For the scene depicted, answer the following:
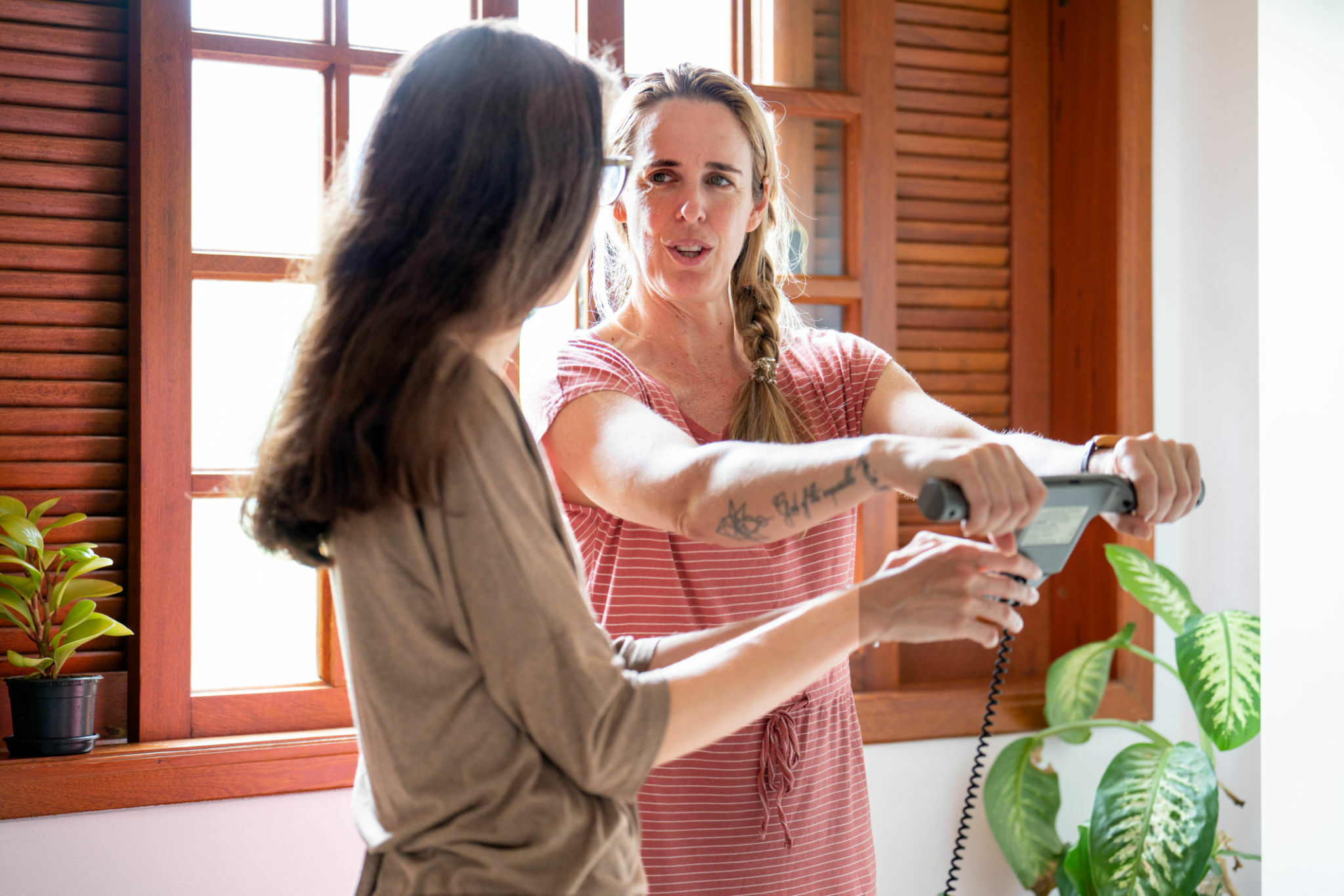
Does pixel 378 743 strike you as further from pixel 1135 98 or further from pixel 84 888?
pixel 1135 98

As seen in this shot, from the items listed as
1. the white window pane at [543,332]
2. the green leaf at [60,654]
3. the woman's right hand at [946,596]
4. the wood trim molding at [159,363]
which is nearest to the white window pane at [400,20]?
the wood trim molding at [159,363]

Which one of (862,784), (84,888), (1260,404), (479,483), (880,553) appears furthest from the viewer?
(880,553)

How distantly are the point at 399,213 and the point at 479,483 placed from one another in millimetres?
196

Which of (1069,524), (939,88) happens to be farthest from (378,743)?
(939,88)

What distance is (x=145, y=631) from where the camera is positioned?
1.73 metres

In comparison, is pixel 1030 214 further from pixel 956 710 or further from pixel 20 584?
pixel 20 584

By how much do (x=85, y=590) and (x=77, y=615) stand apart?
0.04 metres

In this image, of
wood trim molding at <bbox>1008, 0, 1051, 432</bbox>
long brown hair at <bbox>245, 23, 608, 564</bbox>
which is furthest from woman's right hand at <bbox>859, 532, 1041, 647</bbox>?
wood trim molding at <bbox>1008, 0, 1051, 432</bbox>

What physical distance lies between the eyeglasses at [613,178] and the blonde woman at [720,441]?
9.1 inches

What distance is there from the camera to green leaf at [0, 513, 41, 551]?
1528 millimetres

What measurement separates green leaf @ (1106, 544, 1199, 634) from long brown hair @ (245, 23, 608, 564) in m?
1.56

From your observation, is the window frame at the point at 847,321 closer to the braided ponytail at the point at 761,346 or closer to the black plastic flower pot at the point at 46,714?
the black plastic flower pot at the point at 46,714

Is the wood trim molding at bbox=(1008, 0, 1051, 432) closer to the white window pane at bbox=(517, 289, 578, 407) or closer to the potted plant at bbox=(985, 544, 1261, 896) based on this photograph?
the potted plant at bbox=(985, 544, 1261, 896)

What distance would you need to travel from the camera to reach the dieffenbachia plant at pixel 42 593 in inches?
61.2
